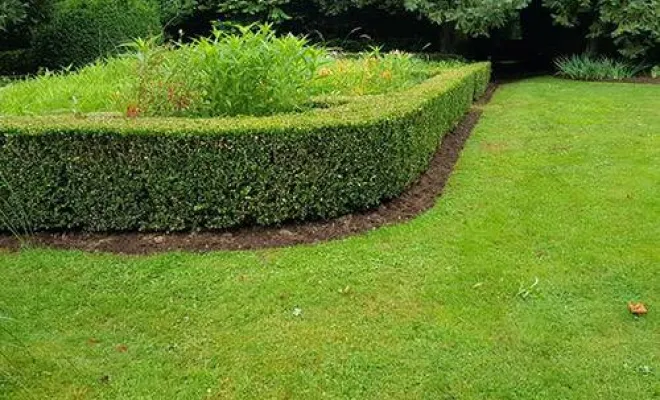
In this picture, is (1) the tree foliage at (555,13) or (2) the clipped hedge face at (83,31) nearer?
(2) the clipped hedge face at (83,31)

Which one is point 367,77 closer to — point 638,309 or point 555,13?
point 638,309

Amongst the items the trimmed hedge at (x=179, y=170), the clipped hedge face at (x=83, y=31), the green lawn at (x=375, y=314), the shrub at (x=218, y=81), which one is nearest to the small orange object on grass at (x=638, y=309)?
the green lawn at (x=375, y=314)

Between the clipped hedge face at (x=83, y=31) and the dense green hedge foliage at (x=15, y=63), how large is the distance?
1.84ft

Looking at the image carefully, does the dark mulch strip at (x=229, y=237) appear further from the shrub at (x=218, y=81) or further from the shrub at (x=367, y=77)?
the shrub at (x=367, y=77)

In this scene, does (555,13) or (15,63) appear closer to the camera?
(15,63)

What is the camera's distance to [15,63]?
11.2 m

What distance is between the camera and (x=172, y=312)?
323 centimetres

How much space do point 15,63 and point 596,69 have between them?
9.84 meters

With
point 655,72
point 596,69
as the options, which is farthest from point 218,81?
point 655,72

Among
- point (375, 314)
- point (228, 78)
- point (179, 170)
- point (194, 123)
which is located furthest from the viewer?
point (228, 78)

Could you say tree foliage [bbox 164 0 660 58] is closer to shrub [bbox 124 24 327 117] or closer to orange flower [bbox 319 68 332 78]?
orange flower [bbox 319 68 332 78]

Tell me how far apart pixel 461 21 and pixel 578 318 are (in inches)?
332

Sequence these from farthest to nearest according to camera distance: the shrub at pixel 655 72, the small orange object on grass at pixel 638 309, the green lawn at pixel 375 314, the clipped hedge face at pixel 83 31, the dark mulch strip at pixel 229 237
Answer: the shrub at pixel 655 72 < the clipped hedge face at pixel 83 31 < the dark mulch strip at pixel 229 237 < the small orange object on grass at pixel 638 309 < the green lawn at pixel 375 314

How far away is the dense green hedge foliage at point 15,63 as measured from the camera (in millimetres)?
11180
